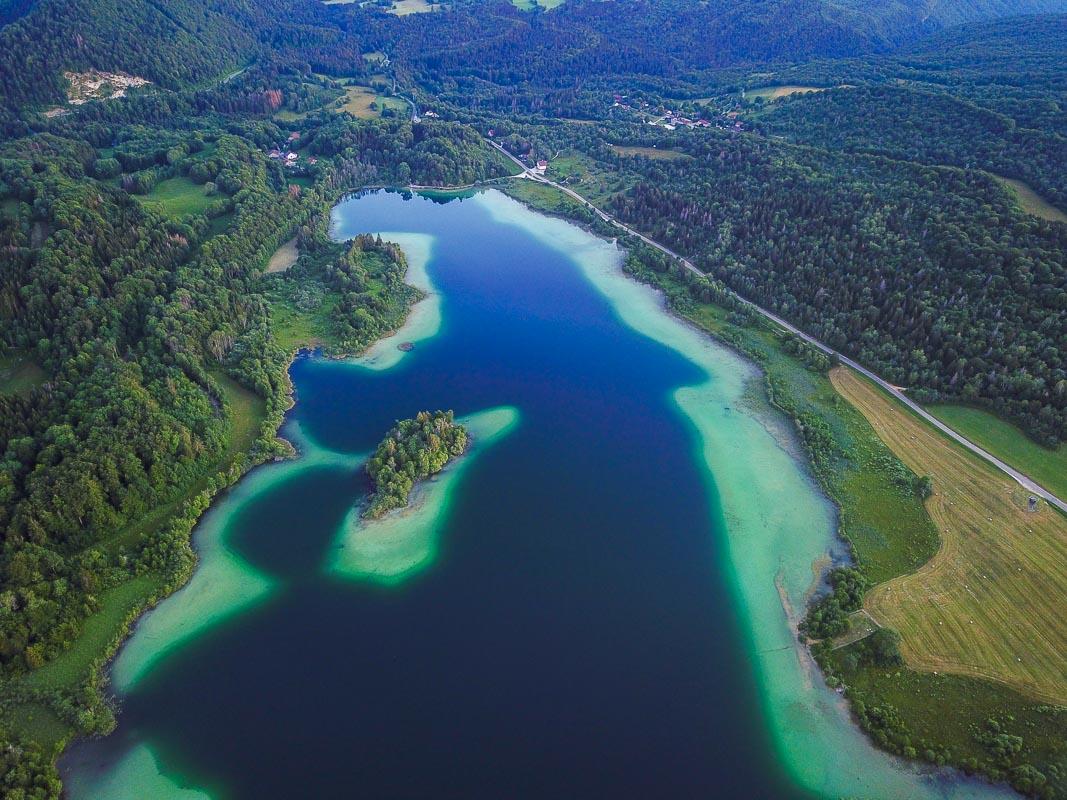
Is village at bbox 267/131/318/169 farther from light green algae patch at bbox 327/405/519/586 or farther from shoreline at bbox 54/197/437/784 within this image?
light green algae patch at bbox 327/405/519/586

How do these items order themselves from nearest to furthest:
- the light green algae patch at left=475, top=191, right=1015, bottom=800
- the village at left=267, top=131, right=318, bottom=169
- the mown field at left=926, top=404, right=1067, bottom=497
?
the light green algae patch at left=475, top=191, right=1015, bottom=800 < the mown field at left=926, top=404, right=1067, bottom=497 < the village at left=267, top=131, right=318, bottom=169

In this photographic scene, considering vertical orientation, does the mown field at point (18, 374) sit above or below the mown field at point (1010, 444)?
above

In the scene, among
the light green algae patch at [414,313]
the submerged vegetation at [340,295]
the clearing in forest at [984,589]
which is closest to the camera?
the clearing in forest at [984,589]

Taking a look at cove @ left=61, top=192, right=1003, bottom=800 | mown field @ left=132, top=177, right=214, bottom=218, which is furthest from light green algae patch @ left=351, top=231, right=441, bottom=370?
mown field @ left=132, top=177, right=214, bottom=218

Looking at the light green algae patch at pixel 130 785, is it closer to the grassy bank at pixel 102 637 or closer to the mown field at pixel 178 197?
the grassy bank at pixel 102 637

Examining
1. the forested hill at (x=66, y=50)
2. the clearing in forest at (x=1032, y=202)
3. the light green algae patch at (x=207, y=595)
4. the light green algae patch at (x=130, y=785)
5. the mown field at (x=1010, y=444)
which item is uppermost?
the forested hill at (x=66, y=50)

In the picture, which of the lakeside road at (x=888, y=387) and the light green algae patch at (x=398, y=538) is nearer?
the light green algae patch at (x=398, y=538)

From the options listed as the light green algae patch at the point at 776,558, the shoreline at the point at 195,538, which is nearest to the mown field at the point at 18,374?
the shoreline at the point at 195,538
